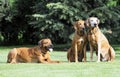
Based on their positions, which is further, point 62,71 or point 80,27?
point 80,27

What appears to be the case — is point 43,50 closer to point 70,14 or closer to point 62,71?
point 62,71

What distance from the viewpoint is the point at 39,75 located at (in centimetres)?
1098

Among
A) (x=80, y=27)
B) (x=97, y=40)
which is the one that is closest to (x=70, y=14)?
(x=97, y=40)

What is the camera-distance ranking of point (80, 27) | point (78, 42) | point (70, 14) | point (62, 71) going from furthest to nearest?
point (70, 14) → point (78, 42) → point (80, 27) → point (62, 71)

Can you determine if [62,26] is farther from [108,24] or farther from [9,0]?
[9,0]

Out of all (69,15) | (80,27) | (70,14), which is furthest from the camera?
(69,15)

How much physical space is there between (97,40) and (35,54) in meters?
2.12

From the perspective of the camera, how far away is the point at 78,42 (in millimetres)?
14953

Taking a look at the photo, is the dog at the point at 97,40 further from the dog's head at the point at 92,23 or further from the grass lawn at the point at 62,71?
the grass lawn at the point at 62,71

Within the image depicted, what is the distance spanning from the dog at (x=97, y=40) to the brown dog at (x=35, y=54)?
1.43 metres

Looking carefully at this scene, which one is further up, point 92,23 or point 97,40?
point 92,23

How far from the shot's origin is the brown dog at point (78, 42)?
48.7 feet

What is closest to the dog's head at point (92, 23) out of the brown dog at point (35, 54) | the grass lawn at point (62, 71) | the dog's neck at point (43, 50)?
the brown dog at point (35, 54)

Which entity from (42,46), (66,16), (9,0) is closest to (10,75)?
(42,46)
